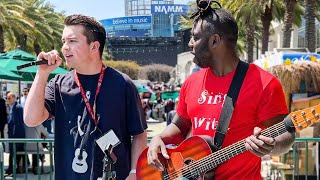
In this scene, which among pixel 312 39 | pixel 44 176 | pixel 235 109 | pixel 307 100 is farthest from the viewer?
pixel 312 39

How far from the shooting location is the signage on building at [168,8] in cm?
15175

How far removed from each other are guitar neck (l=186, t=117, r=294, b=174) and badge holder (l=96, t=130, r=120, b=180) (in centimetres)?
41

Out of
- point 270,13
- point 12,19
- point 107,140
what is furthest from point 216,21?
point 12,19

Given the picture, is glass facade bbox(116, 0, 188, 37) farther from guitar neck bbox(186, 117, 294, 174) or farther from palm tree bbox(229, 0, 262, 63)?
guitar neck bbox(186, 117, 294, 174)

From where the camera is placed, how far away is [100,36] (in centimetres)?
310

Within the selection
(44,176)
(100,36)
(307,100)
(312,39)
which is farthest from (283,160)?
(312,39)

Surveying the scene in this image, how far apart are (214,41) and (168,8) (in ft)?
496

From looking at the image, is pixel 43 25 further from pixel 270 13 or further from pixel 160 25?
pixel 160 25

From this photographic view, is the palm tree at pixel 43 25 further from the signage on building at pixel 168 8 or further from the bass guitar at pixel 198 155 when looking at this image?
the signage on building at pixel 168 8

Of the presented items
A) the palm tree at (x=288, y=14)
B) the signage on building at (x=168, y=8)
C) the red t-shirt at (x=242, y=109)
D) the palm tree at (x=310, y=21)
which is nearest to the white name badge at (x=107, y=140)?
the red t-shirt at (x=242, y=109)

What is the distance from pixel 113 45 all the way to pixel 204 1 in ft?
380

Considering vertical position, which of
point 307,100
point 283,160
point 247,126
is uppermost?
point 247,126

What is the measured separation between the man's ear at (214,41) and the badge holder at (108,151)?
73 cm

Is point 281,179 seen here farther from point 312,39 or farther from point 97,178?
point 312,39
